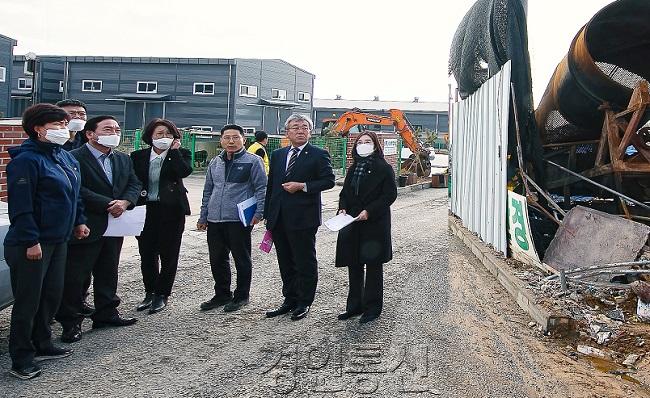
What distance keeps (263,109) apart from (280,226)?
2741 centimetres

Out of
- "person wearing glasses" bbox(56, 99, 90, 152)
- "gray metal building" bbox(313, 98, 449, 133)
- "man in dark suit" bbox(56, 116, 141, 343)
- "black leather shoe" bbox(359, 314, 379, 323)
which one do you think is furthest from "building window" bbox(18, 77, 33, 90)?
"black leather shoe" bbox(359, 314, 379, 323)

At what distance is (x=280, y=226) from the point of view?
5.38 meters

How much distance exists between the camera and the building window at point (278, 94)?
3372cm

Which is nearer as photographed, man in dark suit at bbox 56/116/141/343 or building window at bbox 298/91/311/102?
man in dark suit at bbox 56/116/141/343

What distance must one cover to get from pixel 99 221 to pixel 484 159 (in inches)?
199

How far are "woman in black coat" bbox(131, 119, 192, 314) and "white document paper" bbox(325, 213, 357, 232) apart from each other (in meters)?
1.32

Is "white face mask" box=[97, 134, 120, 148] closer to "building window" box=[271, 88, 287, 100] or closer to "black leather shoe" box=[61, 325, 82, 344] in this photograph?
"black leather shoe" box=[61, 325, 82, 344]

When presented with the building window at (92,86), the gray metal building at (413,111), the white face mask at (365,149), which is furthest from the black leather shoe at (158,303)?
the gray metal building at (413,111)

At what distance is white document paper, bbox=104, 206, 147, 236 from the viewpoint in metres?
4.82

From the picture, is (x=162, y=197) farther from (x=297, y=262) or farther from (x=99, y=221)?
(x=297, y=262)

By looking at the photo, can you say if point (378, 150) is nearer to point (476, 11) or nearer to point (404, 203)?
point (476, 11)

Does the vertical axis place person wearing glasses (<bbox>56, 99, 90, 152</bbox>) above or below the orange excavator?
below

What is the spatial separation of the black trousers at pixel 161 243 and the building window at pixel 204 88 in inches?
987

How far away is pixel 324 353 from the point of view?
4355 millimetres
